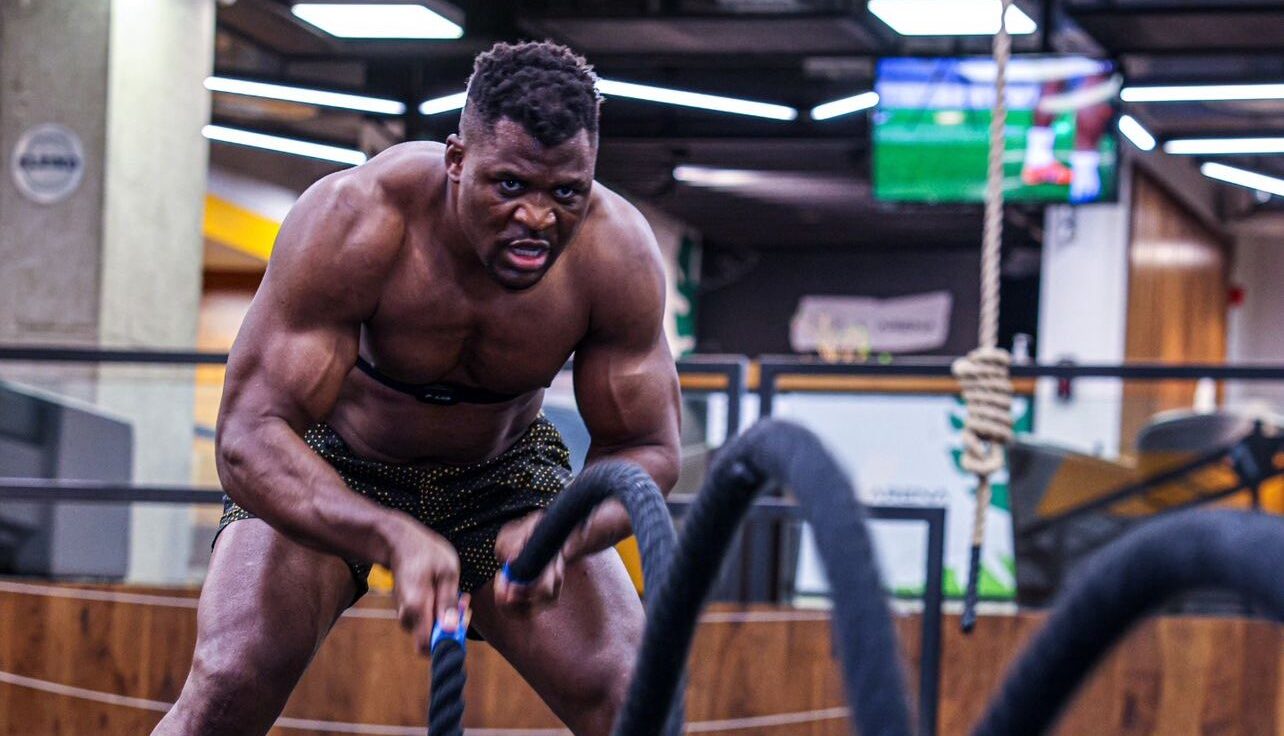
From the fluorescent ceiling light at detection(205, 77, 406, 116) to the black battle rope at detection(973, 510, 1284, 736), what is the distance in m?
9.27

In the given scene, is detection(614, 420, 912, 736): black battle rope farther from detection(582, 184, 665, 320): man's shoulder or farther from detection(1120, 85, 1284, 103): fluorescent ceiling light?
detection(1120, 85, 1284, 103): fluorescent ceiling light

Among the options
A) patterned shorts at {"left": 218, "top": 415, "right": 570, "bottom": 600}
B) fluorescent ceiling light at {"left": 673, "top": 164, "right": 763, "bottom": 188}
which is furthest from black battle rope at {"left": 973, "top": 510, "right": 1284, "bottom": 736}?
fluorescent ceiling light at {"left": 673, "top": 164, "right": 763, "bottom": 188}

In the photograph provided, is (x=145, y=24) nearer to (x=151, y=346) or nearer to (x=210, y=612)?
(x=151, y=346)

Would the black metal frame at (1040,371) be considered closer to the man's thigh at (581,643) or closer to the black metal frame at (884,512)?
the black metal frame at (884,512)

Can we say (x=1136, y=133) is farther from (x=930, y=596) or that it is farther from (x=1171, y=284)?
(x=930, y=596)

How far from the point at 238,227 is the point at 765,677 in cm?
806

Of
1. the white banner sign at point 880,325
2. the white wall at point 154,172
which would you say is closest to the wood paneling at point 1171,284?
the white banner sign at point 880,325

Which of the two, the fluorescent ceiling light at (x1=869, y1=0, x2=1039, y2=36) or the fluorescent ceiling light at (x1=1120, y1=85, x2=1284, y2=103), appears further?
the fluorescent ceiling light at (x1=1120, y1=85, x2=1284, y2=103)

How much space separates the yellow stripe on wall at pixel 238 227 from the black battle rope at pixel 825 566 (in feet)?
35.3

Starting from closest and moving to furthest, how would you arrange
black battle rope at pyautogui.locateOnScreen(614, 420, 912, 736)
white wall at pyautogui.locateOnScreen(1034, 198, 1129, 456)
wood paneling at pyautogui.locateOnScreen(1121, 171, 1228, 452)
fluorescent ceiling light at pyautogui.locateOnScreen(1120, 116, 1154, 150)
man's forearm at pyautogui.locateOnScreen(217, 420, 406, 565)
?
black battle rope at pyautogui.locateOnScreen(614, 420, 912, 736) → man's forearm at pyautogui.locateOnScreen(217, 420, 406, 565) → fluorescent ceiling light at pyautogui.locateOnScreen(1120, 116, 1154, 150) → white wall at pyautogui.locateOnScreen(1034, 198, 1129, 456) → wood paneling at pyautogui.locateOnScreen(1121, 171, 1228, 452)

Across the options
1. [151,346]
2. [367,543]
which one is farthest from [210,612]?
[151,346]

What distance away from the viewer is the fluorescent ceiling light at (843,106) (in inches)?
399

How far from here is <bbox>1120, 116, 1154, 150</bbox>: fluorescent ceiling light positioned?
32.7ft

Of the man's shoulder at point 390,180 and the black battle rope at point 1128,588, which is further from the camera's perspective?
the man's shoulder at point 390,180
